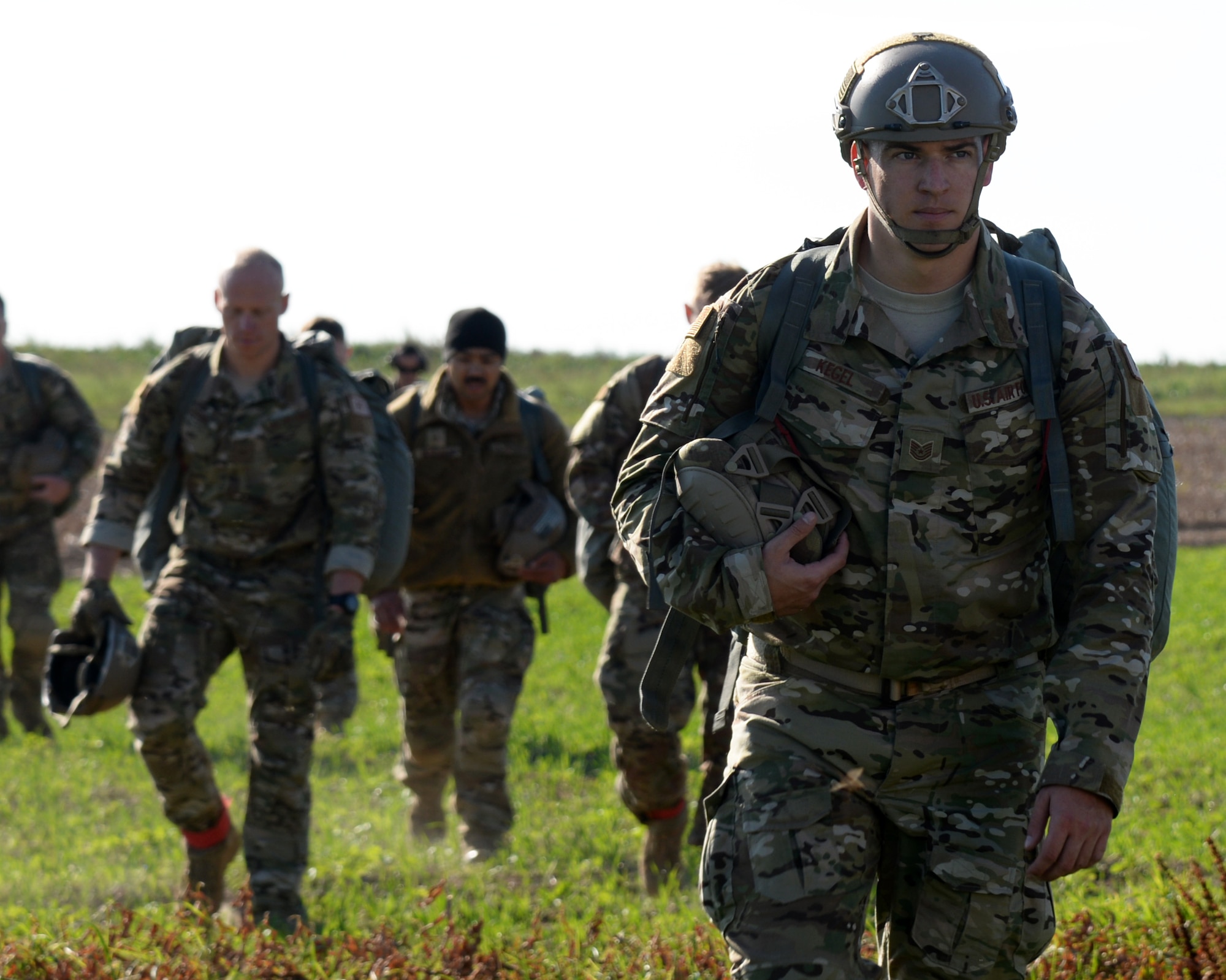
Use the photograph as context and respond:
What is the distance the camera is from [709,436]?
13.3ft

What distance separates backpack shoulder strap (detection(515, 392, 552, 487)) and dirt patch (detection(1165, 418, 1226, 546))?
1427cm

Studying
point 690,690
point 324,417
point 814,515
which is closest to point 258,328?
point 324,417

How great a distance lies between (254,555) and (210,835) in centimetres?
127

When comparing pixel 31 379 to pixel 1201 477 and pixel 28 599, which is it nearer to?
pixel 28 599

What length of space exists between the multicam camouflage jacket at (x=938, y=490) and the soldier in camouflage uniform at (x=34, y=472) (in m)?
8.04

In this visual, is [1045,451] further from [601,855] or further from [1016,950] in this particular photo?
[601,855]

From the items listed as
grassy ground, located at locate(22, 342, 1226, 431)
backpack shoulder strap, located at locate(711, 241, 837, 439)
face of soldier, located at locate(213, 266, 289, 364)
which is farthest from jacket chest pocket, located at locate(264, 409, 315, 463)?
grassy ground, located at locate(22, 342, 1226, 431)

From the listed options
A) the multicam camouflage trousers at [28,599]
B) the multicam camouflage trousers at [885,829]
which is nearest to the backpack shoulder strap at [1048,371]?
the multicam camouflage trousers at [885,829]

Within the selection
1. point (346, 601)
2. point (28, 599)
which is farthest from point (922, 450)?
point (28, 599)

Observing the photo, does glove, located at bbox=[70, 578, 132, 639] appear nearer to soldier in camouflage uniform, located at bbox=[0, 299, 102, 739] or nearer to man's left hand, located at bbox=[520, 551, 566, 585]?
man's left hand, located at bbox=[520, 551, 566, 585]

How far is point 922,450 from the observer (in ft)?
12.8

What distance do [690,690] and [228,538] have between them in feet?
6.90

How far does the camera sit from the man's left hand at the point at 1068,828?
354cm

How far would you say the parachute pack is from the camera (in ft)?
12.8
